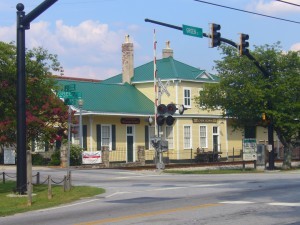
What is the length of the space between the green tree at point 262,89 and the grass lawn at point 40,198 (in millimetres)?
14911

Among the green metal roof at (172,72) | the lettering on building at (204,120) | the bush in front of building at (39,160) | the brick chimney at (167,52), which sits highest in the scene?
the brick chimney at (167,52)

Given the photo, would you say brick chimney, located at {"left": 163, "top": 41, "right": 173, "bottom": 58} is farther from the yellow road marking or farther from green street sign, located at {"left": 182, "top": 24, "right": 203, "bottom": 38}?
the yellow road marking

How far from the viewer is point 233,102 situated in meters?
35.9

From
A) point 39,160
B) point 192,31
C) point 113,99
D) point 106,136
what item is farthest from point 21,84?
point 113,99

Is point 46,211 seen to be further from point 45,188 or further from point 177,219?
point 45,188

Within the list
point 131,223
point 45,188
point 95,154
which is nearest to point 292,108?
point 95,154

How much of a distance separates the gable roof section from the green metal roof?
1.46 metres

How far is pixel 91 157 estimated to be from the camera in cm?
4188

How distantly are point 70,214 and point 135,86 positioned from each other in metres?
36.6

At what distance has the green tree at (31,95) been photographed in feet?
73.3

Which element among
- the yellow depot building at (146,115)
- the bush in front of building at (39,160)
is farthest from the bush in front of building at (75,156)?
the yellow depot building at (146,115)

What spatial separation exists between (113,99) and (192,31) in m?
22.6

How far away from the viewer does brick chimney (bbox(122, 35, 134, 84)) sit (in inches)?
2010

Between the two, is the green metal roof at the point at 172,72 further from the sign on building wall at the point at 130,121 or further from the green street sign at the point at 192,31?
the green street sign at the point at 192,31
